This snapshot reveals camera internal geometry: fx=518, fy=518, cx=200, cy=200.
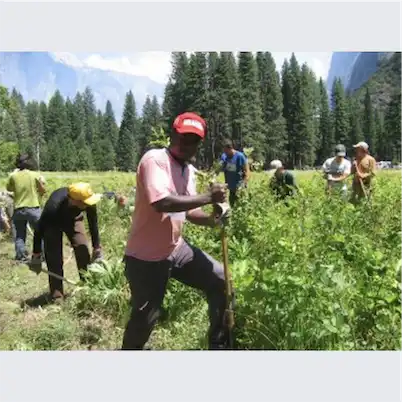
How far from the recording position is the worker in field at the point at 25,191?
6863 millimetres

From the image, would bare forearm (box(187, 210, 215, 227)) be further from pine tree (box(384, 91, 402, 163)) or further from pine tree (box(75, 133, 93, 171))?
pine tree (box(75, 133, 93, 171))

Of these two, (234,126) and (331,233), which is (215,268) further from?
(234,126)

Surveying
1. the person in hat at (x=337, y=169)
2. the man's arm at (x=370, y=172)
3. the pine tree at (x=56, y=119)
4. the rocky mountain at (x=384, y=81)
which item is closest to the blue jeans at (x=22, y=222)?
the person in hat at (x=337, y=169)

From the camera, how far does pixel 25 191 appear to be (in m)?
6.88

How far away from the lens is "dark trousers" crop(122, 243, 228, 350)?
3197 millimetres

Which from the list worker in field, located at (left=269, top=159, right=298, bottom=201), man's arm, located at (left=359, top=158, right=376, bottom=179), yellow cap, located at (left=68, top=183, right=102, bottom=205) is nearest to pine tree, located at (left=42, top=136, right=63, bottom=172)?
worker in field, located at (left=269, top=159, right=298, bottom=201)

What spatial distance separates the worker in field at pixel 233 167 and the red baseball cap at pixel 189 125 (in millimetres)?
5139

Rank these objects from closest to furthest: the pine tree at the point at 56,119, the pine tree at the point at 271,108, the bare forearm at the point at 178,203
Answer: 1. the bare forearm at the point at 178,203
2. the pine tree at the point at 271,108
3. the pine tree at the point at 56,119

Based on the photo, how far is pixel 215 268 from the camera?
3.44 m

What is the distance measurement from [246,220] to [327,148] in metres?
60.6

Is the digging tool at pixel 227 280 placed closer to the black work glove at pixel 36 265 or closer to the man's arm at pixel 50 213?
the black work glove at pixel 36 265

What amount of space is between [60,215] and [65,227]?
0.60 feet

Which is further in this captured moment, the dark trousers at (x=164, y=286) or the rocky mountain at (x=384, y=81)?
the rocky mountain at (x=384, y=81)

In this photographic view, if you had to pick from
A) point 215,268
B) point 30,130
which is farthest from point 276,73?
point 215,268
